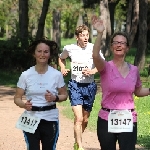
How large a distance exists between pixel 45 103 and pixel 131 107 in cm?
98

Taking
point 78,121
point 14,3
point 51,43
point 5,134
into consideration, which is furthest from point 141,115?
point 14,3

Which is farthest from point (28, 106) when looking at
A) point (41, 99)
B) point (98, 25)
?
point (98, 25)

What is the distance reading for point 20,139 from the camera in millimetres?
10109

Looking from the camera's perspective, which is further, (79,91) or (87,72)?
(79,91)

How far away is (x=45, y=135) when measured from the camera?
6.21 meters

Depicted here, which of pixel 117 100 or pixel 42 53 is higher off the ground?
pixel 42 53

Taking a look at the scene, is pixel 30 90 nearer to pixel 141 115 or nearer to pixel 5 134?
pixel 5 134

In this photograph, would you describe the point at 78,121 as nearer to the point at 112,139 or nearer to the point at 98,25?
the point at 112,139

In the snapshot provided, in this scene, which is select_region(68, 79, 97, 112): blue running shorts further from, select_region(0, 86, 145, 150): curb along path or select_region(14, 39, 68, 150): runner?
select_region(14, 39, 68, 150): runner

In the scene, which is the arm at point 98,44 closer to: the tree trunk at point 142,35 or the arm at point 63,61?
the arm at point 63,61

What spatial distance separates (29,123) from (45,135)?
241 mm

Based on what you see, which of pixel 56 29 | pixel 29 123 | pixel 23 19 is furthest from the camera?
pixel 56 29

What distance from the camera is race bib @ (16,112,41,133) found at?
610 cm

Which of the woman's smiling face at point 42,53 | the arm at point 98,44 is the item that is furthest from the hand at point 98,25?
the woman's smiling face at point 42,53
